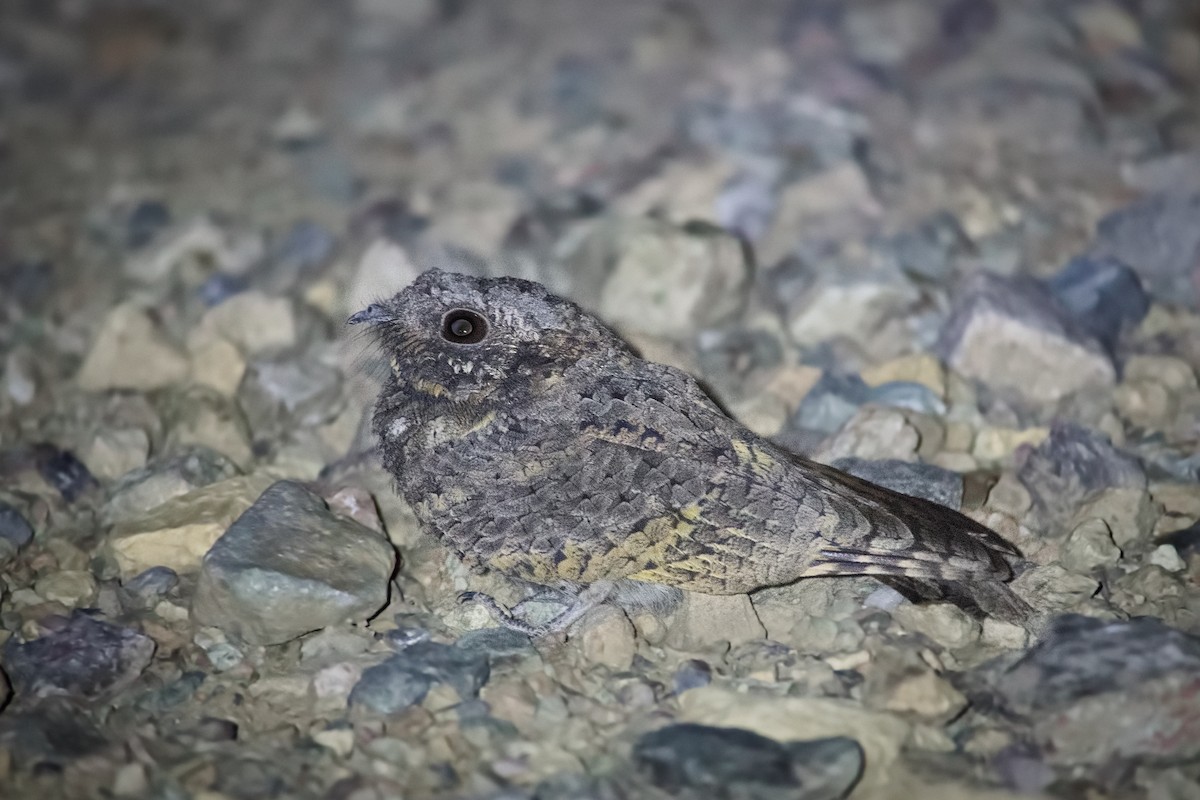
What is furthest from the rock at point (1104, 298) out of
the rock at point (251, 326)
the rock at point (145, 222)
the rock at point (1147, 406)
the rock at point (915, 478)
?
the rock at point (145, 222)

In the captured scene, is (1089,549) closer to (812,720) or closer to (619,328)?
(812,720)

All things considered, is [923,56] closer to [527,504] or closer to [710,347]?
[710,347]

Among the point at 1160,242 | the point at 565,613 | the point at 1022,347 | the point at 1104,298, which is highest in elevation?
the point at 1160,242

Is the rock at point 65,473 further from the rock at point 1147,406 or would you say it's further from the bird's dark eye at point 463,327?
the rock at point 1147,406

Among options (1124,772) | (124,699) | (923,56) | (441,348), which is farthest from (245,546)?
(923,56)

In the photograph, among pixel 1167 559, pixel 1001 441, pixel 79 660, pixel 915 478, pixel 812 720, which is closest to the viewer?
pixel 812 720

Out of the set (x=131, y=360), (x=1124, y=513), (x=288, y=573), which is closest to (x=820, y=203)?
(x=1124, y=513)

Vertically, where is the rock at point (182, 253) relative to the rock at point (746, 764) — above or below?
above
